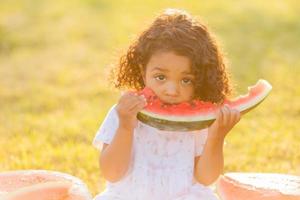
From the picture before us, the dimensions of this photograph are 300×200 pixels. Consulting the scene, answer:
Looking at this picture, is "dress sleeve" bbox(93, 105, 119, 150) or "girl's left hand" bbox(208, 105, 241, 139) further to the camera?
"dress sleeve" bbox(93, 105, 119, 150)

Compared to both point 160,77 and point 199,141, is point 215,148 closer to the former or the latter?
point 199,141

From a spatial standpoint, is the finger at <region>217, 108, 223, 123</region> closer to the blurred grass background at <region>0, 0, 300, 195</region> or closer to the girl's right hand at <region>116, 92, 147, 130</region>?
the girl's right hand at <region>116, 92, 147, 130</region>

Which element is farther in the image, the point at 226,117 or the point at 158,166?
the point at 158,166

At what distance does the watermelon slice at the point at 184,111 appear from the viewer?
4.12m

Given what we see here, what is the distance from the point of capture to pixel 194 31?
4.14 m

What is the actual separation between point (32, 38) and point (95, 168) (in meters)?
6.53

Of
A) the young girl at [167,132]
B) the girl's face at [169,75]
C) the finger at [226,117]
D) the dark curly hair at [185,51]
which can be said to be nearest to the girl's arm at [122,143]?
the young girl at [167,132]

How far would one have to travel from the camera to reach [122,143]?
4.07 m

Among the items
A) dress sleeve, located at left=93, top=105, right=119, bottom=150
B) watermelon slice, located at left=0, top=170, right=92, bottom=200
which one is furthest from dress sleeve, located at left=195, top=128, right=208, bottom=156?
watermelon slice, located at left=0, top=170, right=92, bottom=200

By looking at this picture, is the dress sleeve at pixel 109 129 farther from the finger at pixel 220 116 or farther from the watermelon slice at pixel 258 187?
the watermelon slice at pixel 258 187

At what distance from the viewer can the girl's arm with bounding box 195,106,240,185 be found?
404 cm

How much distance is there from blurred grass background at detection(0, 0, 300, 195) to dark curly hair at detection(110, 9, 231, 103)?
170mm

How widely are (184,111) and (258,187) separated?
71cm

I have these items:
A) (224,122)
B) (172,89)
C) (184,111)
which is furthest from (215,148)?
(172,89)
